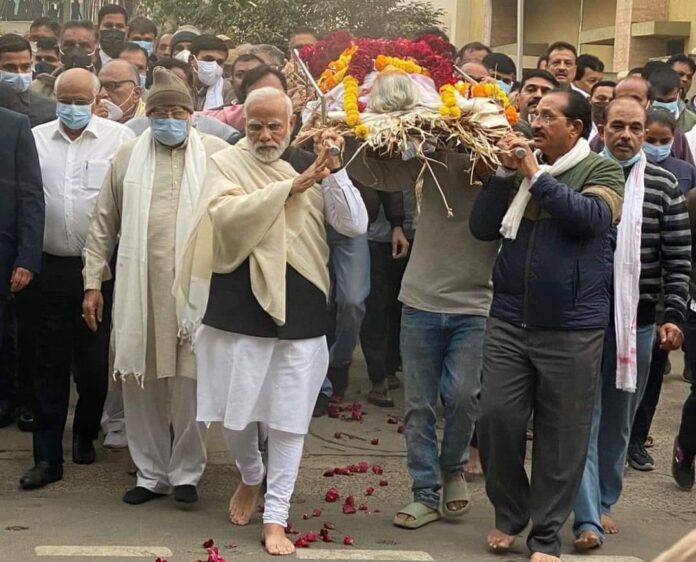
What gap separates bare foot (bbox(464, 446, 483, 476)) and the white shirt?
2457mm

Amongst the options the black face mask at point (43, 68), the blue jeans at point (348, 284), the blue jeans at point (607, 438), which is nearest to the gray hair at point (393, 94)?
the blue jeans at point (607, 438)

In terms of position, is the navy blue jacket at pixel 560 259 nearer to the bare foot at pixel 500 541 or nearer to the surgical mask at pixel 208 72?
the bare foot at pixel 500 541

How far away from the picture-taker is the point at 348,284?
9672 millimetres

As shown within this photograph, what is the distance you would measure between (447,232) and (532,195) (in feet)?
2.83

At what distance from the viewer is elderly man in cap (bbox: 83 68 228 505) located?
24.8 feet

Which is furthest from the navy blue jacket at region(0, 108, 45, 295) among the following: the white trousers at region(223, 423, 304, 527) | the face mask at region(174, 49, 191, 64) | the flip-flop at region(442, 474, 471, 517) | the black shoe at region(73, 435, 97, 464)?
the face mask at region(174, 49, 191, 64)

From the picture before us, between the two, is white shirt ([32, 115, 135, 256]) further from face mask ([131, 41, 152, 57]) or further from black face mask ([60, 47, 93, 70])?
face mask ([131, 41, 152, 57])

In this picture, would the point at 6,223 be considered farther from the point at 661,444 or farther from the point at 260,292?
the point at 661,444

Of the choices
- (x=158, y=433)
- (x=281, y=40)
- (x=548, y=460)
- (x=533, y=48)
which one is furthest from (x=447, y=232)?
(x=533, y=48)

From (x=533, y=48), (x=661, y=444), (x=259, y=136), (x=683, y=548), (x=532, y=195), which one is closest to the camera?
(x=683, y=548)

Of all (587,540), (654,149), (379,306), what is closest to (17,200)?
(379,306)

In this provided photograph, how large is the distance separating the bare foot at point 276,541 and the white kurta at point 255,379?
45 centimetres

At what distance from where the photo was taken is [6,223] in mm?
7672

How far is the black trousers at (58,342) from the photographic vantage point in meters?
7.93
